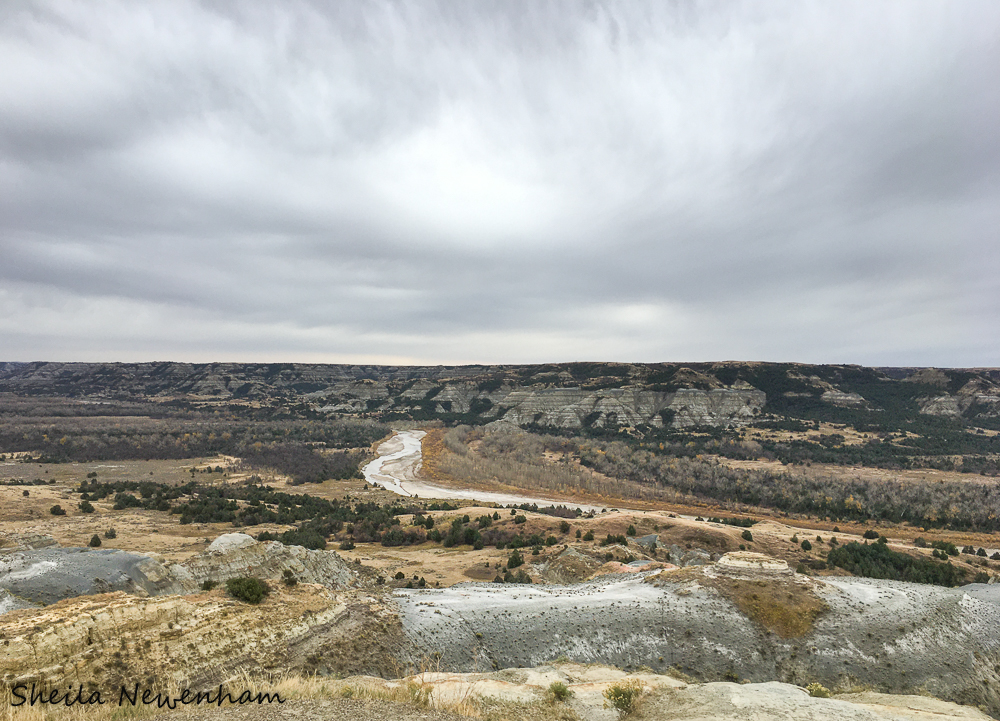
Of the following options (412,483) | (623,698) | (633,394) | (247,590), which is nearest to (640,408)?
(633,394)

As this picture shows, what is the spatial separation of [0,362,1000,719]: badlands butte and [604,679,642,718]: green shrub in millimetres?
59

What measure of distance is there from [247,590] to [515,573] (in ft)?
52.8

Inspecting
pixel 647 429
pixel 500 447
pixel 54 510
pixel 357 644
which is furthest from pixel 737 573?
pixel 647 429

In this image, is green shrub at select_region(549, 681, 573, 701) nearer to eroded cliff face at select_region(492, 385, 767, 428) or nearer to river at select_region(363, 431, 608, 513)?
river at select_region(363, 431, 608, 513)

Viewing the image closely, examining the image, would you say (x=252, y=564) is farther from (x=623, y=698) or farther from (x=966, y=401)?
(x=966, y=401)

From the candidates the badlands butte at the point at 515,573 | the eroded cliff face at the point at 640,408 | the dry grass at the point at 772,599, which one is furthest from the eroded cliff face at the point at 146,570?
the eroded cliff face at the point at 640,408

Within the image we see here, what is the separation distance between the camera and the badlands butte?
32.8 ft

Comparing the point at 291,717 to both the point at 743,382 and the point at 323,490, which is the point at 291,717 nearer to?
the point at 323,490

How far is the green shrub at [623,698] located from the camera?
986cm

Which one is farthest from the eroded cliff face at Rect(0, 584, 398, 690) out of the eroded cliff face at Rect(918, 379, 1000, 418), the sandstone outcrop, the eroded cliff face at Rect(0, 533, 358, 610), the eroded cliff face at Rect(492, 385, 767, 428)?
the eroded cliff face at Rect(918, 379, 1000, 418)

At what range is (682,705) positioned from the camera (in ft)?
32.5

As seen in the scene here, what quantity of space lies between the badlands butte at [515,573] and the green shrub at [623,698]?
0.06 meters

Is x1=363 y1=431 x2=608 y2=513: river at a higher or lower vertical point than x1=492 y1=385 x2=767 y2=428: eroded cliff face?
lower

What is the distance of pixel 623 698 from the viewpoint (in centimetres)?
1003
